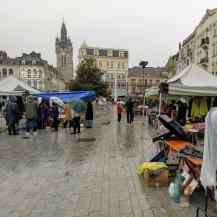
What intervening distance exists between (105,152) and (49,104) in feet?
30.3

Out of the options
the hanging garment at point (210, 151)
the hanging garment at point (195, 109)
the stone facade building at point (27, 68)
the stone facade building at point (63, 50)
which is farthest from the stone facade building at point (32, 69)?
the hanging garment at point (210, 151)

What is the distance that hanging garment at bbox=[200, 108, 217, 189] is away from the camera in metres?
3.19

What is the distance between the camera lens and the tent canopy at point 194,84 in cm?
882

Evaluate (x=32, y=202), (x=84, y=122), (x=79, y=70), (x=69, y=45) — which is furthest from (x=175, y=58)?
(x=69, y=45)

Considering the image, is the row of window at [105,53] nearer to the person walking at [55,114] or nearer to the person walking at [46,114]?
the person walking at [46,114]

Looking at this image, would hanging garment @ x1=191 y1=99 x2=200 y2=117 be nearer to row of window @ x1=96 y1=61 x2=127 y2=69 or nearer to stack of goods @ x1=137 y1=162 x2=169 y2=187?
stack of goods @ x1=137 y1=162 x2=169 y2=187

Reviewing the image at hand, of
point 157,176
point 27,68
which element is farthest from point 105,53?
point 157,176

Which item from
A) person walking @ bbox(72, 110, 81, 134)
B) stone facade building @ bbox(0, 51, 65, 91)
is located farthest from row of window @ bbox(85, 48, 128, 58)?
person walking @ bbox(72, 110, 81, 134)

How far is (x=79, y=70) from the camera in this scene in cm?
4244

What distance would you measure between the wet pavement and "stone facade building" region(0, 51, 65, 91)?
88268 mm

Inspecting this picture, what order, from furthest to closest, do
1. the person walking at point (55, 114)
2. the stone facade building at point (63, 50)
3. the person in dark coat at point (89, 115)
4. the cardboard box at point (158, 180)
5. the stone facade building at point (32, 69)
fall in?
the stone facade building at point (63, 50)
the stone facade building at point (32, 69)
the person in dark coat at point (89, 115)
the person walking at point (55, 114)
the cardboard box at point (158, 180)

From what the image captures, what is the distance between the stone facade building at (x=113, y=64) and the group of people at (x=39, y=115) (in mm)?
89282

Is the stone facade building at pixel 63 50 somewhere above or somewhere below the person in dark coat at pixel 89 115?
above

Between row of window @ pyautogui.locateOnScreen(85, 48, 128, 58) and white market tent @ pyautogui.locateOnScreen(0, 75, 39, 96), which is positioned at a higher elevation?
row of window @ pyautogui.locateOnScreen(85, 48, 128, 58)
